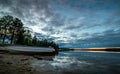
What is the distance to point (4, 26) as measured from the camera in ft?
161

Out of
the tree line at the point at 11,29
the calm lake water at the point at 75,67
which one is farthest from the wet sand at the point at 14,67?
the tree line at the point at 11,29

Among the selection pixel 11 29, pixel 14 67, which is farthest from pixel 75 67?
pixel 11 29

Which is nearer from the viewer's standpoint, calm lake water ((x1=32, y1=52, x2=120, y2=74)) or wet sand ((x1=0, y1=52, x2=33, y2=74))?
wet sand ((x1=0, y1=52, x2=33, y2=74))

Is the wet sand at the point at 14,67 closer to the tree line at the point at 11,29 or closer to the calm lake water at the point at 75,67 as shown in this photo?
the calm lake water at the point at 75,67

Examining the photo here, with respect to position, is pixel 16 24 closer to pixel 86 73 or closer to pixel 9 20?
pixel 9 20

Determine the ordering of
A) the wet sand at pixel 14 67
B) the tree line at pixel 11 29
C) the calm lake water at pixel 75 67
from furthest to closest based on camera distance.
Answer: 1. the tree line at pixel 11 29
2. the calm lake water at pixel 75 67
3. the wet sand at pixel 14 67

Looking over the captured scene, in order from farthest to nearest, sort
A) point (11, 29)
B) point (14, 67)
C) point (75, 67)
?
1. point (11, 29)
2. point (75, 67)
3. point (14, 67)

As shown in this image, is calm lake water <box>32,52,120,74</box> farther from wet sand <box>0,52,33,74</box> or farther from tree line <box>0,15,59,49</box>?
tree line <box>0,15,59,49</box>

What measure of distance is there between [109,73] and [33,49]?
96.8 feet

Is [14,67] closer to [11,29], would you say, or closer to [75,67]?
[75,67]

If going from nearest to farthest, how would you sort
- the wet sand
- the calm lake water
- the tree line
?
the wet sand, the calm lake water, the tree line

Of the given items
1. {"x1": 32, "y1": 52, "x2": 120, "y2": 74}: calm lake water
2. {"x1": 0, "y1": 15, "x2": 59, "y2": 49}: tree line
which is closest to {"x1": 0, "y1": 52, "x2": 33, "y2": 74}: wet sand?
{"x1": 32, "y1": 52, "x2": 120, "y2": 74}: calm lake water

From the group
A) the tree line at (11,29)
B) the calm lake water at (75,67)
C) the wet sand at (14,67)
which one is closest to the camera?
the wet sand at (14,67)

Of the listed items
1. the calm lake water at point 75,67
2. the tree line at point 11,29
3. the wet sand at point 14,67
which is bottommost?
the calm lake water at point 75,67
